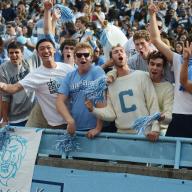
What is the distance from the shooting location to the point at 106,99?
6.22 metres

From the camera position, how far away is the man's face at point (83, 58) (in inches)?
252

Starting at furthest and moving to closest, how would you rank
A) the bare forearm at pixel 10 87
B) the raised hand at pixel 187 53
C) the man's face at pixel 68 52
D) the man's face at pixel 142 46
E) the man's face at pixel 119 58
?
the man's face at pixel 68 52 < the man's face at pixel 142 46 < the bare forearm at pixel 10 87 < the man's face at pixel 119 58 < the raised hand at pixel 187 53

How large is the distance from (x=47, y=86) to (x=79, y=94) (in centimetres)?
49

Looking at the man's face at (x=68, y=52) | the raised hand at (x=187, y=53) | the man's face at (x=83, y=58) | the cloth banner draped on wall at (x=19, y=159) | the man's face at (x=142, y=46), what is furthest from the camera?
the man's face at (x=68, y=52)

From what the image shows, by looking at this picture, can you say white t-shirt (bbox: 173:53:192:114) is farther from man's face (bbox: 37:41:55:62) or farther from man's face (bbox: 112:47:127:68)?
man's face (bbox: 37:41:55:62)

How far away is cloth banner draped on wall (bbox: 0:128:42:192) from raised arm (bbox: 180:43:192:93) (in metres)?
1.74

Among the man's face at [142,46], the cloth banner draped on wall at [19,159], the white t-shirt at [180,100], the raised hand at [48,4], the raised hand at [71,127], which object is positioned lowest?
the cloth banner draped on wall at [19,159]

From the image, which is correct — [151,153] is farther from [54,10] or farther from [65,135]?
[54,10]

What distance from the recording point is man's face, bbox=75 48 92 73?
6.40 meters

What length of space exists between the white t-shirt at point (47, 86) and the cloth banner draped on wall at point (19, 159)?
0.31 m

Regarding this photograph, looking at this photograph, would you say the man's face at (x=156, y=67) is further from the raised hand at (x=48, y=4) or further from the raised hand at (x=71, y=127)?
the raised hand at (x=48, y=4)

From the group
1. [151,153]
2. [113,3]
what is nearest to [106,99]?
[151,153]

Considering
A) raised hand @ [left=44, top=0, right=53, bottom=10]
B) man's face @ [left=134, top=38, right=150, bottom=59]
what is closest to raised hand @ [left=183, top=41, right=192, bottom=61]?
man's face @ [left=134, top=38, right=150, bottom=59]

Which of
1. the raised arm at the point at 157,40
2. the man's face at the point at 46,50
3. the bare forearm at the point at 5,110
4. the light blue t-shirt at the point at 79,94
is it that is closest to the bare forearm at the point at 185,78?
the raised arm at the point at 157,40
